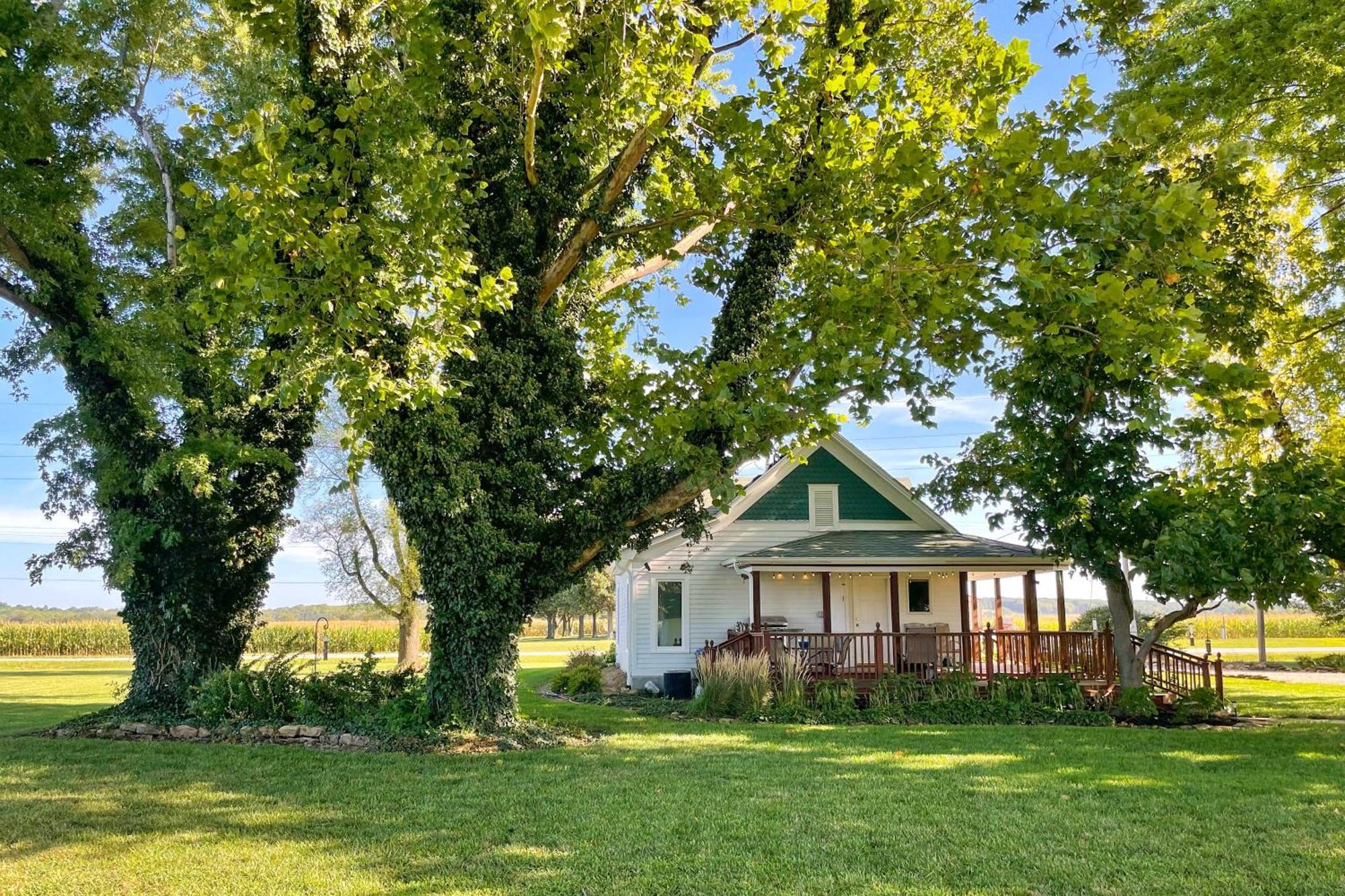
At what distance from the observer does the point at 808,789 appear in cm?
738

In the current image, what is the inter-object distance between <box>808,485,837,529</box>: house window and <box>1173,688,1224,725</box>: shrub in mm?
7671

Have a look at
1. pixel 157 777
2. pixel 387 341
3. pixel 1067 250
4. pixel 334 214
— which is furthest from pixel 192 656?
pixel 1067 250

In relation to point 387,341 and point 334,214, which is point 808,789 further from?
point 334,214

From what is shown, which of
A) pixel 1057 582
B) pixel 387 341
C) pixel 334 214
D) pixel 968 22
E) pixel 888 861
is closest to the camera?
pixel 888 861

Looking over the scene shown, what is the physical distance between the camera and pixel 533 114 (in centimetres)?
928

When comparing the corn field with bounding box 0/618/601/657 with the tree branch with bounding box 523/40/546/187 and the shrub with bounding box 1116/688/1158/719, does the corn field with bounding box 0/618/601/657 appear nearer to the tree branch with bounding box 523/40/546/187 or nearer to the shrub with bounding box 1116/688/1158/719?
the shrub with bounding box 1116/688/1158/719

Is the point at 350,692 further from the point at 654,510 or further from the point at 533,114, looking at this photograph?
the point at 533,114

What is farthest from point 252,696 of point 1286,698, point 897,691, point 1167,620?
point 1286,698

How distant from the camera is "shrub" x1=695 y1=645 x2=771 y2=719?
44.5ft

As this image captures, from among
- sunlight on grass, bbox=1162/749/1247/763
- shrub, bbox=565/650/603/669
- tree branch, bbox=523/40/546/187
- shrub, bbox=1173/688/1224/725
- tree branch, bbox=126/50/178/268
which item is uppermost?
tree branch, bbox=126/50/178/268

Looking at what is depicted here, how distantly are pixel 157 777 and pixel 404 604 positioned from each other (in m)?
17.2

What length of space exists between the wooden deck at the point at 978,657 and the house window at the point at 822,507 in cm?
431

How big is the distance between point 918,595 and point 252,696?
543 inches

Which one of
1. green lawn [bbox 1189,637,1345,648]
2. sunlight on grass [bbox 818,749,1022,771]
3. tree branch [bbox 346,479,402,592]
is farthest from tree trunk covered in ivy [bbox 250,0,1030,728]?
green lawn [bbox 1189,637,1345,648]
